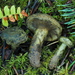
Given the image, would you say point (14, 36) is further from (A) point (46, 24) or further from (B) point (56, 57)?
(B) point (56, 57)

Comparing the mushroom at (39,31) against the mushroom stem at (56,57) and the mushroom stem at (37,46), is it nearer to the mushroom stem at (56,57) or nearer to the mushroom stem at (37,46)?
the mushroom stem at (37,46)

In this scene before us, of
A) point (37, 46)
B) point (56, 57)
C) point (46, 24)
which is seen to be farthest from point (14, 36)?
point (56, 57)

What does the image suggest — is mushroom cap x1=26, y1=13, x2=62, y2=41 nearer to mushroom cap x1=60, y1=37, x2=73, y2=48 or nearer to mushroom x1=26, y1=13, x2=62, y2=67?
mushroom x1=26, y1=13, x2=62, y2=67

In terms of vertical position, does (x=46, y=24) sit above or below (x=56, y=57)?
A: above

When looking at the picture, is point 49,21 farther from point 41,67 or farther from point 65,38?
point 41,67

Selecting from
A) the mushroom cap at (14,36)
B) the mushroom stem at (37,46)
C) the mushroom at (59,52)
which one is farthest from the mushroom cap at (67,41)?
the mushroom cap at (14,36)

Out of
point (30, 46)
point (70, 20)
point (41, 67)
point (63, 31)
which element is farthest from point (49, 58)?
point (70, 20)

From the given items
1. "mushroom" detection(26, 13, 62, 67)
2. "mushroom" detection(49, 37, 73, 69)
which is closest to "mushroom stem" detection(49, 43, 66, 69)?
"mushroom" detection(49, 37, 73, 69)
